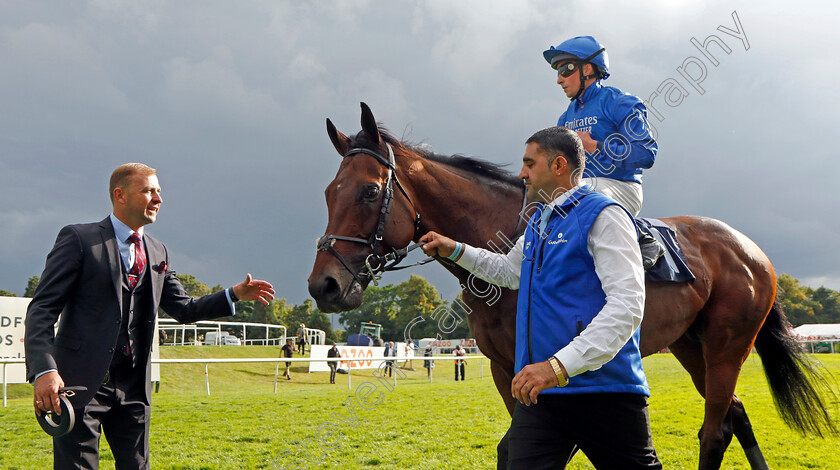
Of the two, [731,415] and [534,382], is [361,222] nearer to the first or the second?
[534,382]

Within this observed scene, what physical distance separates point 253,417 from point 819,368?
24.7 ft

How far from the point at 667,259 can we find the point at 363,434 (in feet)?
16.6

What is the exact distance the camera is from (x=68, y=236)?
2.66 meters

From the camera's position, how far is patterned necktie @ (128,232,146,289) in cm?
287

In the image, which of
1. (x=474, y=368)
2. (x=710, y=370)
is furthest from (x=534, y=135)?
(x=474, y=368)

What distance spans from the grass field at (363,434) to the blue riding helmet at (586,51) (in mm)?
3738

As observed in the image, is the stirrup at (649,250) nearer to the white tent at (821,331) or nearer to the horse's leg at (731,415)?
the horse's leg at (731,415)

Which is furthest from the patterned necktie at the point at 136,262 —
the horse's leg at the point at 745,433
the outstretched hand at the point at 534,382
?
the horse's leg at the point at 745,433

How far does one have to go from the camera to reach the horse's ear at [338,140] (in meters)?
3.61

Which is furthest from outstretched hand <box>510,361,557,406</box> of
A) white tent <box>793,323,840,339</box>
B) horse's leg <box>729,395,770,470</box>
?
white tent <box>793,323,840,339</box>

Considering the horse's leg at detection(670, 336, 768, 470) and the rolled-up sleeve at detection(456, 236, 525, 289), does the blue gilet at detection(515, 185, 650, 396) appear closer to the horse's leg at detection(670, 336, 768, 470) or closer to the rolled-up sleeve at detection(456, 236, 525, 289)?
the rolled-up sleeve at detection(456, 236, 525, 289)

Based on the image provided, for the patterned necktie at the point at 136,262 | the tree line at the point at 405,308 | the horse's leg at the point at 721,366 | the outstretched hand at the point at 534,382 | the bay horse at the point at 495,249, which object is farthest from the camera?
the tree line at the point at 405,308

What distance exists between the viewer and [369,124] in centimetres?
341

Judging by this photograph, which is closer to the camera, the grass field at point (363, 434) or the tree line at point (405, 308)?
the grass field at point (363, 434)
